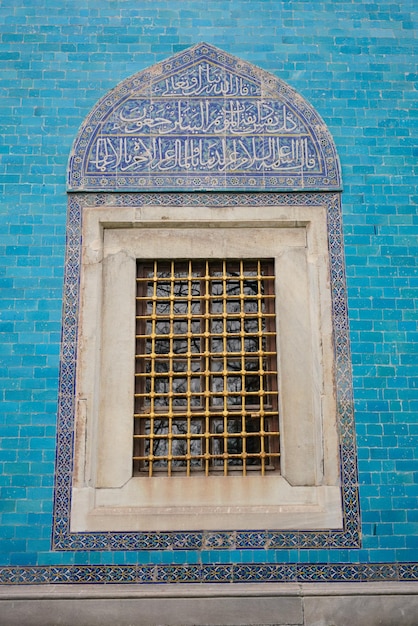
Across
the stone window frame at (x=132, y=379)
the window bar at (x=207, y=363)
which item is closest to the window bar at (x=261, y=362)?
the stone window frame at (x=132, y=379)

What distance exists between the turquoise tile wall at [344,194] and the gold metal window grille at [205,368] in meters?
0.55

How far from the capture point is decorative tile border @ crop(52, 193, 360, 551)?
181 inches

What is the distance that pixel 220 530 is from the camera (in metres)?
4.61

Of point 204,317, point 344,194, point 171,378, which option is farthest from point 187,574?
point 344,194

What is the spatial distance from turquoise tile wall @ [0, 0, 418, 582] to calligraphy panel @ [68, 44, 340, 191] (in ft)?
0.39

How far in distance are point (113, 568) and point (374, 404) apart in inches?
75.2

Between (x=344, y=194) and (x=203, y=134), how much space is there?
3.51 ft

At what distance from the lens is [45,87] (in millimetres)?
5422

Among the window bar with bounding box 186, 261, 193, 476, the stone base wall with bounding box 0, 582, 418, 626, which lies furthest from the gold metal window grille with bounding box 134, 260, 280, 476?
the stone base wall with bounding box 0, 582, 418, 626

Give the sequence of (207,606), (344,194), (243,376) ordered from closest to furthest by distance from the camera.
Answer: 1. (207,606)
2. (243,376)
3. (344,194)

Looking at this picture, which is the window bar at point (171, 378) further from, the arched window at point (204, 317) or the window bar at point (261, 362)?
the window bar at point (261, 362)

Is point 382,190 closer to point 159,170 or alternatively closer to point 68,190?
point 159,170

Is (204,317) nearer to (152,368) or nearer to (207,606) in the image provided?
(152,368)

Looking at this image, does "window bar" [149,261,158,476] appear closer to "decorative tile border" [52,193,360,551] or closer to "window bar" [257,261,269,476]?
"decorative tile border" [52,193,360,551]
